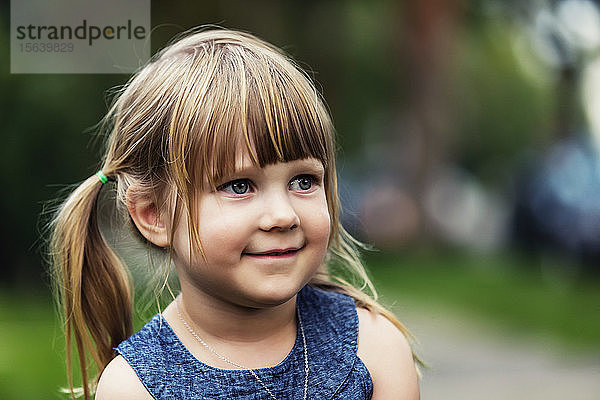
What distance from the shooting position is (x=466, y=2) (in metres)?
10.5

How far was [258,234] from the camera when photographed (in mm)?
1606

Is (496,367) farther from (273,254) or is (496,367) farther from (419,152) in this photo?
(419,152)

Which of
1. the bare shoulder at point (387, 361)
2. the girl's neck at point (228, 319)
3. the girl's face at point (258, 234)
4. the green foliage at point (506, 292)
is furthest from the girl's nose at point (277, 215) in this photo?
the green foliage at point (506, 292)

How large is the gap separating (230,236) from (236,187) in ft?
0.31

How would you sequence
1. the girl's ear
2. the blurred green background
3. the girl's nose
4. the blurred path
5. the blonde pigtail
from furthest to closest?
the blurred green background
the blurred path
the blonde pigtail
the girl's ear
the girl's nose

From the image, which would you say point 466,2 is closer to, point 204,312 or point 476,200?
point 476,200

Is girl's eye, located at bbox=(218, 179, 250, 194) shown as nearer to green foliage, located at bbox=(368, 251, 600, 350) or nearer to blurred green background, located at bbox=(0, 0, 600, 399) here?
blurred green background, located at bbox=(0, 0, 600, 399)

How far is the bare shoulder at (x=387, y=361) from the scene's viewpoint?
5.90 ft

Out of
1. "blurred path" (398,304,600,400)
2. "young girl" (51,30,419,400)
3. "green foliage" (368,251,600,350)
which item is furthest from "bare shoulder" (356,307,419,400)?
"green foliage" (368,251,600,350)

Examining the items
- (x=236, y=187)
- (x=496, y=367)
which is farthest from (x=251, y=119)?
(x=496, y=367)

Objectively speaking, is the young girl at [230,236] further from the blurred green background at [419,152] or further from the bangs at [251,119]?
the blurred green background at [419,152]

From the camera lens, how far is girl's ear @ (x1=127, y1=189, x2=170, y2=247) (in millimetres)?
1725

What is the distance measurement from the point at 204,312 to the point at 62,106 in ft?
11.0

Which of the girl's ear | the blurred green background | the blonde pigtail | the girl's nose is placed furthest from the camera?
the blurred green background
